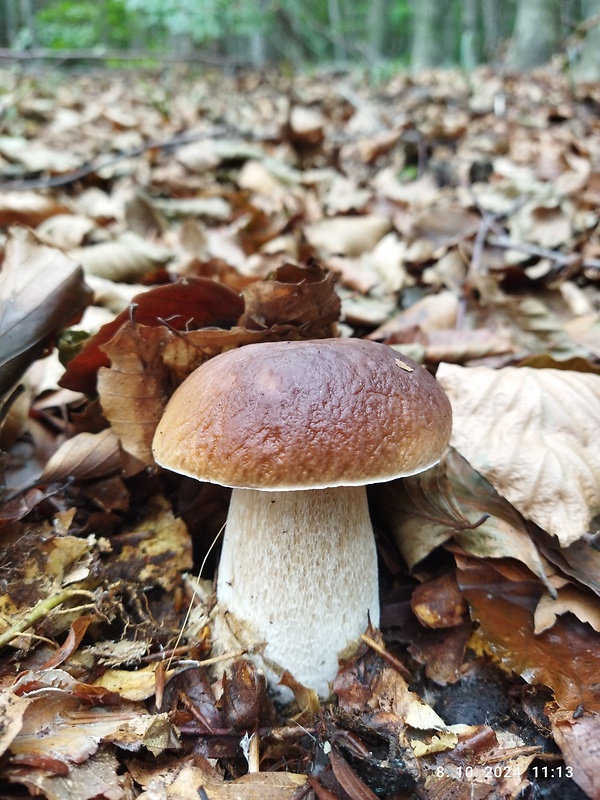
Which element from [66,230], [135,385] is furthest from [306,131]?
[135,385]

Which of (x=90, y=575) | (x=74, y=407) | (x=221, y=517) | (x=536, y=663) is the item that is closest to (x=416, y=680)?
(x=536, y=663)

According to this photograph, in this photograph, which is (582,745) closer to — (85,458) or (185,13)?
(85,458)

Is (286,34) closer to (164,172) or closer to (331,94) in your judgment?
(331,94)

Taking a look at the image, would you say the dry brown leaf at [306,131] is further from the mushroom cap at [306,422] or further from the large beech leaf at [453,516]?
the mushroom cap at [306,422]

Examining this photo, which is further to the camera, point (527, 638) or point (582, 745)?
point (527, 638)

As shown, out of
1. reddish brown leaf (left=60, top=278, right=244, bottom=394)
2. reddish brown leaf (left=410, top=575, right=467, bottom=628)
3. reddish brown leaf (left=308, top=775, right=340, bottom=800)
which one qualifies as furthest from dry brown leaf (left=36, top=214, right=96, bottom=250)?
reddish brown leaf (left=308, top=775, right=340, bottom=800)

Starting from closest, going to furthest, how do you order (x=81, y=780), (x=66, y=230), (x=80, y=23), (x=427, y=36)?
(x=81, y=780)
(x=66, y=230)
(x=80, y=23)
(x=427, y=36)
